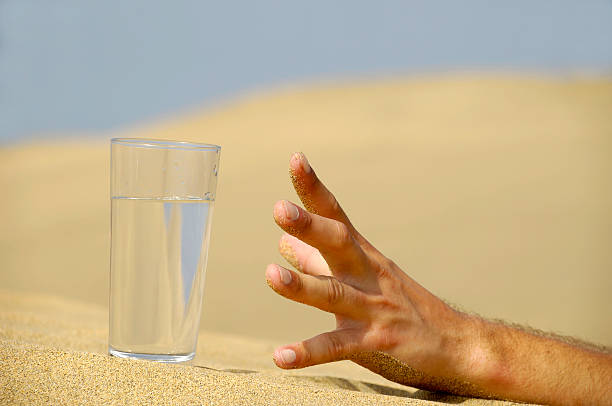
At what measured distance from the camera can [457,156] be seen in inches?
324

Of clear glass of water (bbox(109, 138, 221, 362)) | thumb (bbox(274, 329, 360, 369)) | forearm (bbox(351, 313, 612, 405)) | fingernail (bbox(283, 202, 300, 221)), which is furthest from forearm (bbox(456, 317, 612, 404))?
clear glass of water (bbox(109, 138, 221, 362))

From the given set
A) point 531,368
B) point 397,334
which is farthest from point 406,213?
point 397,334

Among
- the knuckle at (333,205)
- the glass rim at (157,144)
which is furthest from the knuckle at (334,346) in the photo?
the glass rim at (157,144)

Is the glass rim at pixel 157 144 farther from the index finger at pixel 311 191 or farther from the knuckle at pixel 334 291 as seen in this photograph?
the knuckle at pixel 334 291

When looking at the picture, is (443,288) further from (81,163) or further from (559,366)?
(81,163)

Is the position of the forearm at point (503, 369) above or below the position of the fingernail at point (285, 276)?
below

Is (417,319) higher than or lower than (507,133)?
lower

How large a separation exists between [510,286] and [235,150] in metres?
5.33

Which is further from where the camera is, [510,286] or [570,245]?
[570,245]

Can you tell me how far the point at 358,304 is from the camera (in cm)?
130

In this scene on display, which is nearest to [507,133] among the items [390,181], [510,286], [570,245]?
[390,181]

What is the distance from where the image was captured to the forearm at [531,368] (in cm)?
141

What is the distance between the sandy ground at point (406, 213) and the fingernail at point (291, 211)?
0.90 ft

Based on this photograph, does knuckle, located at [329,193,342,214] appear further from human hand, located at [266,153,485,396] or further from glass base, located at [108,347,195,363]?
glass base, located at [108,347,195,363]
